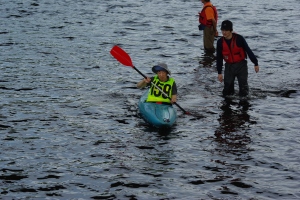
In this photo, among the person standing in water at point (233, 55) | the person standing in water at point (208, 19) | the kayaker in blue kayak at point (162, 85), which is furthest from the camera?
the person standing in water at point (208, 19)

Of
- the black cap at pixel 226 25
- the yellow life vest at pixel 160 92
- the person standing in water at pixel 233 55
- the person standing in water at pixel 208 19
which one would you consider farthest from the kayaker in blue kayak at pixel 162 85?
the person standing in water at pixel 208 19

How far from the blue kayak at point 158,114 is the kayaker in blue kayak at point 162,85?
0.58 feet

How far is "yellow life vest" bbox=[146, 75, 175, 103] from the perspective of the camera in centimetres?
1443

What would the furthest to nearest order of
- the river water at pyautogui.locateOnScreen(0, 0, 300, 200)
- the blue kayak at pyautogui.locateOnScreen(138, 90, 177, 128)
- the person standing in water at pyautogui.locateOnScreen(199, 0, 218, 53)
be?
the person standing in water at pyautogui.locateOnScreen(199, 0, 218, 53)
the blue kayak at pyautogui.locateOnScreen(138, 90, 177, 128)
the river water at pyautogui.locateOnScreen(0, 0, 300, 200)

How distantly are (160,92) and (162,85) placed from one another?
0.21 meters

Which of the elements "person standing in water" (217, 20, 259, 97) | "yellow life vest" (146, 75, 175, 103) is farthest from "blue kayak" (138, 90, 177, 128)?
"person standing in water" (217, 20, 259, 97)

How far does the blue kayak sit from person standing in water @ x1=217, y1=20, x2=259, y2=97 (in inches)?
66.3

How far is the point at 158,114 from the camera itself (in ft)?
45.8

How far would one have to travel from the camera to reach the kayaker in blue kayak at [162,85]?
14.3 metres

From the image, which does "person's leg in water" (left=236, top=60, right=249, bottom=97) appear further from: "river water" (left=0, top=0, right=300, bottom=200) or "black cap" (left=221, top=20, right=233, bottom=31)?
"black cap" (left=221, top=20, right=233, bottom=31)

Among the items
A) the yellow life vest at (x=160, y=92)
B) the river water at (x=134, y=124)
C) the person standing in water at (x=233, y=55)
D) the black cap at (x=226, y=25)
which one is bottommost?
the river water at (x=134, y=124)

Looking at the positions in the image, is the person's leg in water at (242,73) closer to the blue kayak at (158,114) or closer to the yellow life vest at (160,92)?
the yellow life vest at (160,92)

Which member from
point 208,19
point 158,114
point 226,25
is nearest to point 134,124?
point 158,114

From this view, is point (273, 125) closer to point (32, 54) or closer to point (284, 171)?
point (284, 171)
